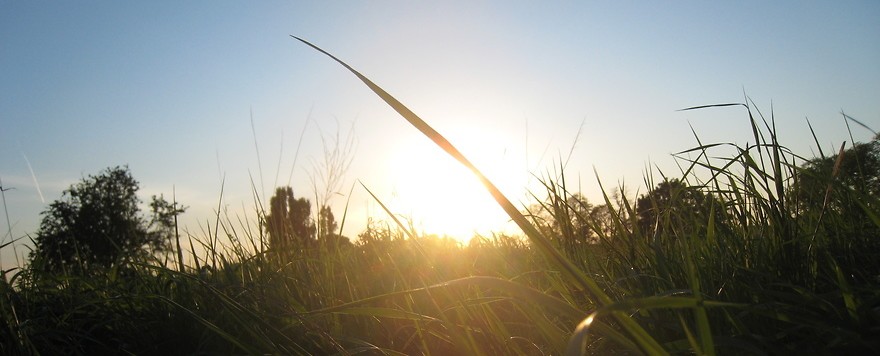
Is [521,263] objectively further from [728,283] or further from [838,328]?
[838,328]

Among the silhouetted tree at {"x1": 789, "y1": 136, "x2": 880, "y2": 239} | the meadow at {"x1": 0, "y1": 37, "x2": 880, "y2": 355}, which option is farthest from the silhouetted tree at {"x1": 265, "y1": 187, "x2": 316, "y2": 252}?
the silhouetted tree at {"x1": 789, "y1": 136, "x2": 880, "y2": 239}

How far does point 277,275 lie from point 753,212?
77.9 inches

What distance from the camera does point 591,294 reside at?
1354 mm

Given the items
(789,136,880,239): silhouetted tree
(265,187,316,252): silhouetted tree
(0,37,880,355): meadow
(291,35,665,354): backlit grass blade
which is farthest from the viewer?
(265,187,316,252): silhouetted tree

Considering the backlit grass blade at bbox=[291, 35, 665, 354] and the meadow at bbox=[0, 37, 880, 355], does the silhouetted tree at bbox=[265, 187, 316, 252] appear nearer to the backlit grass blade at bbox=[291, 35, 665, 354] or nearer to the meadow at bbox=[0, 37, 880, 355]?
the meadow at bbox=[0, 37, 880, 355]

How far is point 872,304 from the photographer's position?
3.55 feet

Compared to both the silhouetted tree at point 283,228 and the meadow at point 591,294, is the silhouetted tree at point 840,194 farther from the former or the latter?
the silhouetted tree at point 283,228

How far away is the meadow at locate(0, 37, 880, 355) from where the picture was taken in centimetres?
94

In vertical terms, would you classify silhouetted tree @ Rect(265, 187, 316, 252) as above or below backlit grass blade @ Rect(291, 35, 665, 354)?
above

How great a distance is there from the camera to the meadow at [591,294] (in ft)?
3.07

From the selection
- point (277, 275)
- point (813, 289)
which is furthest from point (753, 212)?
point (277, 275)

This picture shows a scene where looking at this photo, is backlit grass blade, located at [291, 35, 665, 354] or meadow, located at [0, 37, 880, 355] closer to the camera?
backlit grass blade, located at [291, 35, 665, 354]

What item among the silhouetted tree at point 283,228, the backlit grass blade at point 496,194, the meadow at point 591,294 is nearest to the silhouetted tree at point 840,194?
the meadow at point 591,294

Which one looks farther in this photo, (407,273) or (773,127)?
(407,273)
